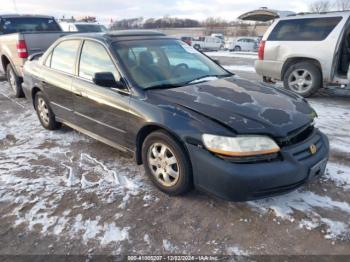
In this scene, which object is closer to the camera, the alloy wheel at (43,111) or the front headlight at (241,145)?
the front headlight at (241,145)

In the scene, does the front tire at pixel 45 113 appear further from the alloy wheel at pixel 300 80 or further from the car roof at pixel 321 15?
the car roof at pixel 321 15

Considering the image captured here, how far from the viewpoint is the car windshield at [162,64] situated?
3.54 metres

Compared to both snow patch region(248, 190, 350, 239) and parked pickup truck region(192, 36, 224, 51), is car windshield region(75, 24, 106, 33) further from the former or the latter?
parked pickup truck region(192, 36, 224, 51)

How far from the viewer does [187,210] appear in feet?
10.1

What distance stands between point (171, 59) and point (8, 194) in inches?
95.7

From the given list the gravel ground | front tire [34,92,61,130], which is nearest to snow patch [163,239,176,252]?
the gravel ground

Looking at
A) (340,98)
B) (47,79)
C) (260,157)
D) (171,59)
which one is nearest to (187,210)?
(260,157)

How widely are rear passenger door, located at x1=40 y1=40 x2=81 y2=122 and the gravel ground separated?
817 mm

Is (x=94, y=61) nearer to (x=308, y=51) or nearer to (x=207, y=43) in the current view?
(x=308, y=51)

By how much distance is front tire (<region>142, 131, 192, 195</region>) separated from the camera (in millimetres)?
2975

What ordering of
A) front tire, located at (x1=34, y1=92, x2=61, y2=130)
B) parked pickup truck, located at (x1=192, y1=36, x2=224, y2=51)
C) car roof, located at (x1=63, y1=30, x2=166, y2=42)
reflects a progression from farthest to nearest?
parked pickup truck, located at (x1=192, y1=36, x2=224, y2=51)
front tire, located at (x1=34, y1=92, x2=61, y2=130)
car roof, located at (x1=63, y1=30, x2=166, y2=42)

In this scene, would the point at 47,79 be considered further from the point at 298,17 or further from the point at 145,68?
the point at 298,17

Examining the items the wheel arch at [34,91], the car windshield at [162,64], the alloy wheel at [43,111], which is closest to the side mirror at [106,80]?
the car windshield at [162,64]

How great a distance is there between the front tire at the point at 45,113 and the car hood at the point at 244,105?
2515 mm
